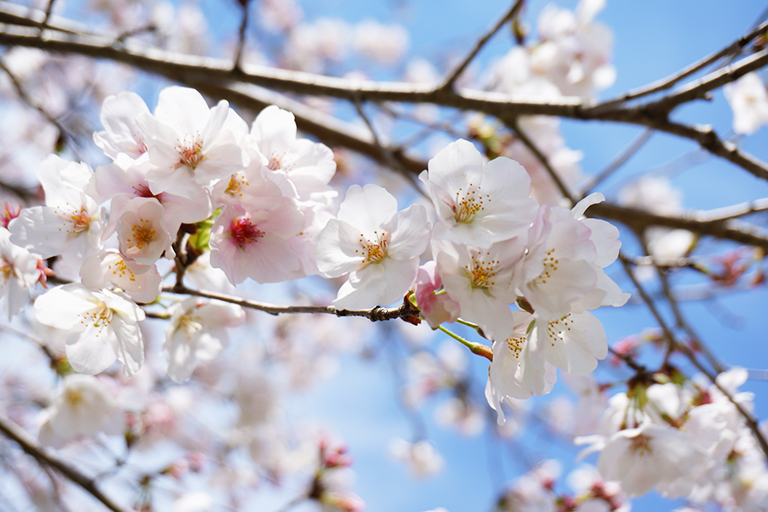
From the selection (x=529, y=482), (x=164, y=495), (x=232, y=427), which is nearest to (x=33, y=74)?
(x=232, y=427)

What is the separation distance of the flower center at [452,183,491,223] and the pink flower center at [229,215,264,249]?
0.36 m

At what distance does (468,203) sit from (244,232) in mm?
414

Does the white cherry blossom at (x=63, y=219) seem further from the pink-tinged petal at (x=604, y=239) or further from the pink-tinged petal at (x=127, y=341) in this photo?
the pink-tinged petal at (x=604, y=239)

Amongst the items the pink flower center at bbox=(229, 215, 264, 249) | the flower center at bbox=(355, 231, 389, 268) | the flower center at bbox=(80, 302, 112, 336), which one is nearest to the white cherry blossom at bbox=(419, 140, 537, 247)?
the flower center at bbox=(355, 231, 389, 268)

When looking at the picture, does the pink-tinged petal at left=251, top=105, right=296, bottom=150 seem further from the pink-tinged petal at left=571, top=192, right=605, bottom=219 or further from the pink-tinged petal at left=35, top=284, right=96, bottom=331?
the pink-tinged petal at left=571, top=192, right=605, bottom=219

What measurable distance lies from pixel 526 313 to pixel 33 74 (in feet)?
21.6

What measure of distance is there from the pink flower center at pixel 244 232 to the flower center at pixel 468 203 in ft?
1.20

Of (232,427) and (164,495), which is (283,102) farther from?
(232,427)

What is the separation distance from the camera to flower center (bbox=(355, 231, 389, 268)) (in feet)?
2.75

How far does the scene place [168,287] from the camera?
940 mm

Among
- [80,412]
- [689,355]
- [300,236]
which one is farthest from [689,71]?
[80,412]

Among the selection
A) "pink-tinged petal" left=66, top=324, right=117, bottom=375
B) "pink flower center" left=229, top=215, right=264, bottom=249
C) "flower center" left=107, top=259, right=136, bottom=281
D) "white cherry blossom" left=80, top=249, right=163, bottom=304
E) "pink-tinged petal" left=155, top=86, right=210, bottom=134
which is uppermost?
"pink-tinged petal" left=155, top=86, right=210, bottom=134

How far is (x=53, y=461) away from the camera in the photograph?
1.69 m

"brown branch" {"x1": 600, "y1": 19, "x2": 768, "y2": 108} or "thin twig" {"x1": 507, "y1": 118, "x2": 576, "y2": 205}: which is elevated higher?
"thin twig" {"x1": 507, "y1": 118, "x2": 576, "y2": 205}
